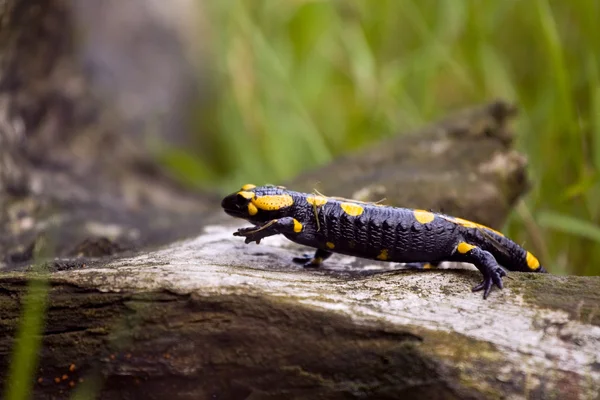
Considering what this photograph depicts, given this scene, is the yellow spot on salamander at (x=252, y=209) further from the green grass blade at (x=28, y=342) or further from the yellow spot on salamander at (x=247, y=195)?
the green grass blade at (x=28, y=342)

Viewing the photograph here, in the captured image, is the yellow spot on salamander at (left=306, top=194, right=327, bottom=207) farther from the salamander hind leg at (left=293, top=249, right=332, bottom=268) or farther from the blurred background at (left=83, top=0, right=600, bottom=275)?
the blurred background at (left=83, top=0, right=600, bottom=275)

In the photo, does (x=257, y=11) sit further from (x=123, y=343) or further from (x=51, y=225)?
(x=123, y=343)

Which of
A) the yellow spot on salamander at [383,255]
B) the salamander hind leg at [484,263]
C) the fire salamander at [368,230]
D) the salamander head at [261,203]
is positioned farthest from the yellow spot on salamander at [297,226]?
the salamander hind leg at [484,263]

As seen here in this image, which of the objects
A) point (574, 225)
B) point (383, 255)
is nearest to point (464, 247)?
point (383, 255)

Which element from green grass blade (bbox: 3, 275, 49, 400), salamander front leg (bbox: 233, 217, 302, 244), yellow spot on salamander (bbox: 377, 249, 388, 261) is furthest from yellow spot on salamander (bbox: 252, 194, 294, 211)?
green grass blade (bbox: 3, 275, 49, 400)

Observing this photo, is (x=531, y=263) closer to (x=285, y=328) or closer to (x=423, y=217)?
(x=423, y=217)
